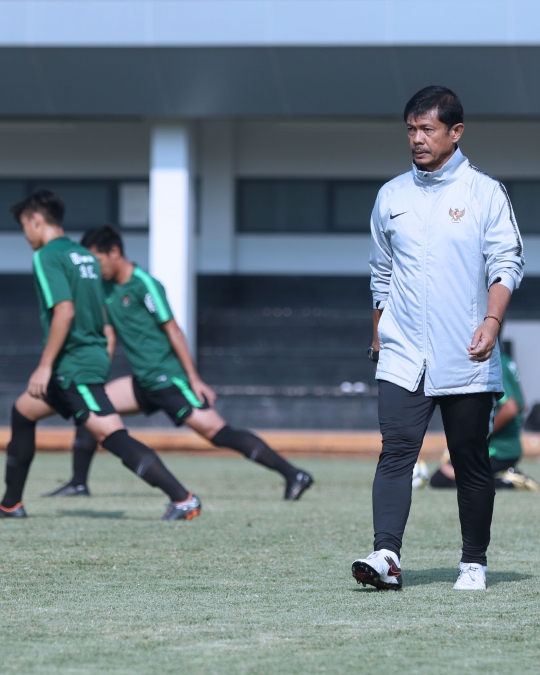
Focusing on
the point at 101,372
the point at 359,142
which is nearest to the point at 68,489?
the point at 101,372

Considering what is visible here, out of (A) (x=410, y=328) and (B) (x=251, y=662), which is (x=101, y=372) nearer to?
(A) (x=410, y=328)

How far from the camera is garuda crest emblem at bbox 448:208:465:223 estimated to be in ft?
14.7

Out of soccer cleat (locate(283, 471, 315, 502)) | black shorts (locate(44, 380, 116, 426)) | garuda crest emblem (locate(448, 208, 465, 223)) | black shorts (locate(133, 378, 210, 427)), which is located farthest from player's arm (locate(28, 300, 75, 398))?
garuda crest emblem (locate(448, 208, 465, 223))

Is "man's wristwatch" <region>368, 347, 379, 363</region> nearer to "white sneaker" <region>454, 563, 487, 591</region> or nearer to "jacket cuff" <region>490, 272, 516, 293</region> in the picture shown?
"jacket cuff" <region>490, 272, 516, 293</region>

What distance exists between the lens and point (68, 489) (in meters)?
8.70

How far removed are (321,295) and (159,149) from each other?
3395 millimetres

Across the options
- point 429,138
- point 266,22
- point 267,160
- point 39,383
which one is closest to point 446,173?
point 429,138

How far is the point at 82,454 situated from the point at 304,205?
11.6m

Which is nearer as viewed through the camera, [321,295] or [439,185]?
[439,185]

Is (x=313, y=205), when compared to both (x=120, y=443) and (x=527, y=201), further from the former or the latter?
(x=120, y=443)

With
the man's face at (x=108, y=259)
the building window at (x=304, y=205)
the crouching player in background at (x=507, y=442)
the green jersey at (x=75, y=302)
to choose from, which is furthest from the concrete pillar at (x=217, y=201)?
the green jersey at (x=75, y=302)

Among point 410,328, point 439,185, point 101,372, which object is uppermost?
point 439,185

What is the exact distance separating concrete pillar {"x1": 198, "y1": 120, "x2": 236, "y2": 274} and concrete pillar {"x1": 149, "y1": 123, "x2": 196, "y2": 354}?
205 cm

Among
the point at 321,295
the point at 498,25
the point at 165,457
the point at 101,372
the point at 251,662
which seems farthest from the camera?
the point at 321,295
